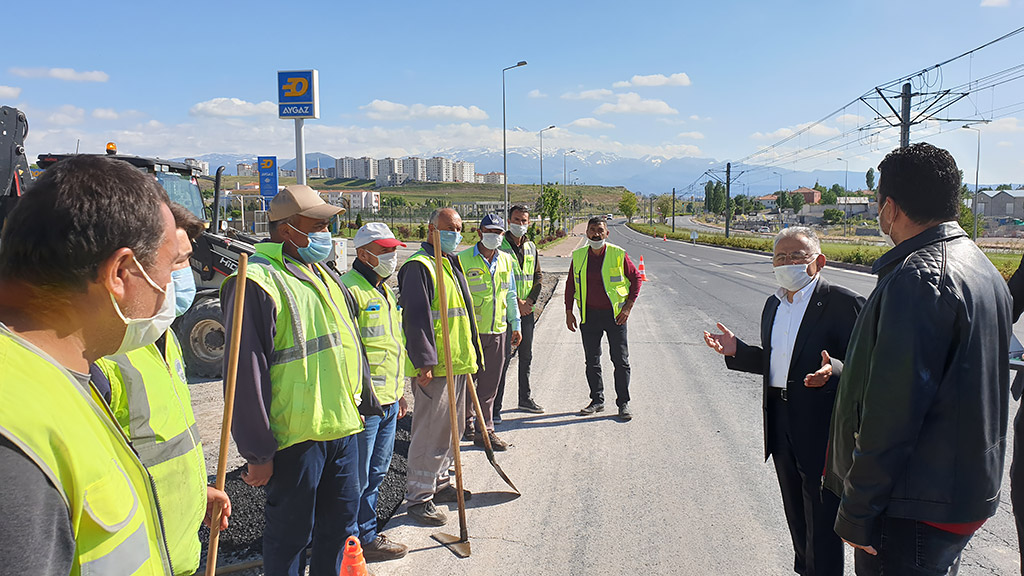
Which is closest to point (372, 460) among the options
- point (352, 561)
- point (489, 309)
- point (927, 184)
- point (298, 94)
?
point (352, 561)

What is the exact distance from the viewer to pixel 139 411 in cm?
182

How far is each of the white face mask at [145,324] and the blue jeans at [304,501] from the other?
154 cm

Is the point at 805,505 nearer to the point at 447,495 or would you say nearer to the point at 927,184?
the point at 927,184

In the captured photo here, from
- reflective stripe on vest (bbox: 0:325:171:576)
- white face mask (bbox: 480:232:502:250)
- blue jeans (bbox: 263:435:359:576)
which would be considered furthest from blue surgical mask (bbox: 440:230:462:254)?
reflective stripe on vest (bbox: 0:325:171:576)

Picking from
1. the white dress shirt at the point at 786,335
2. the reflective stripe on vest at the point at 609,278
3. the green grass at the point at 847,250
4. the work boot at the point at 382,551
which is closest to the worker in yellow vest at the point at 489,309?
the reflective stripe on vest at the point at 609,278

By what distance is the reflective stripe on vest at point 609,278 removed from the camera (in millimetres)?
6812

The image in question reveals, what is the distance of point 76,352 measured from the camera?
4.21ft

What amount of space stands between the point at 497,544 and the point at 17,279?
10.8ft

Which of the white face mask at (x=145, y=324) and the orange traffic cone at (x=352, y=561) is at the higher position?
the white face mask at (x=145, y=324)

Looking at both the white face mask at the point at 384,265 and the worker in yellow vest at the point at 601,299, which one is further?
the worker in yellow vest at the point at 601,299

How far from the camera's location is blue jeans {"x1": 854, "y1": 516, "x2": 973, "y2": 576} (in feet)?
6.92

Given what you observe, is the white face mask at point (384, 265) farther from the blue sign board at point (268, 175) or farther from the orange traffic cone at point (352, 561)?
the blue sign board at point (268, 175)

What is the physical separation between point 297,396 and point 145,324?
149cm

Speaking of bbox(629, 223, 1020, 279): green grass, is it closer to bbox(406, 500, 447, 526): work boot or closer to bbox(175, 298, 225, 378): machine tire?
bbox(406, 500, 447, 526): work boot
